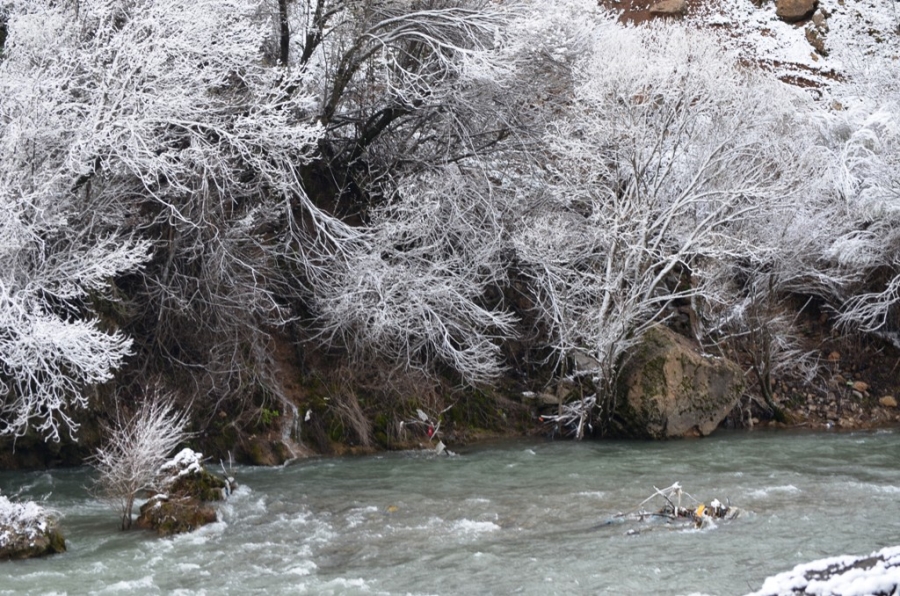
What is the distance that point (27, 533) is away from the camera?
969cm

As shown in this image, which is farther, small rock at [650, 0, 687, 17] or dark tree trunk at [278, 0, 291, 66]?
small rock at [650, 0, 687, 17]

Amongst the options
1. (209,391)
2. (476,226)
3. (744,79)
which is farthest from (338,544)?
(744,79)

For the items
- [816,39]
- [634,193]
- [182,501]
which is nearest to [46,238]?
[182,501]

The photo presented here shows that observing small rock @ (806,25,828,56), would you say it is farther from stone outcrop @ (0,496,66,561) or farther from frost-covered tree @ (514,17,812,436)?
stone outcrop @ (0,496,66,561)

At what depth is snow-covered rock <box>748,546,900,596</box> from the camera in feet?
14.6

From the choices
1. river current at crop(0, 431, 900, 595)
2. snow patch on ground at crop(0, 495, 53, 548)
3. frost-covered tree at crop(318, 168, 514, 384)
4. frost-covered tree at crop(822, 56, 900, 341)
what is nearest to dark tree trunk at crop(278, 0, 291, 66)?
frost-covered tree at crop(318, 168, 514, 384)

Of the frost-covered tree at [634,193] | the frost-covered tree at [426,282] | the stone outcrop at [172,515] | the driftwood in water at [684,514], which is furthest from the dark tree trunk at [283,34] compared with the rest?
the driftwood in water at [684,514]

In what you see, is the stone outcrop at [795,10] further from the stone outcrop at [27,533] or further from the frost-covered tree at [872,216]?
the stone outcrop at [27,533]

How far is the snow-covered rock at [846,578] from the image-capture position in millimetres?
4441

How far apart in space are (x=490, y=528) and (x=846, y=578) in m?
6.52

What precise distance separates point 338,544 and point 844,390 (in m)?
13.9

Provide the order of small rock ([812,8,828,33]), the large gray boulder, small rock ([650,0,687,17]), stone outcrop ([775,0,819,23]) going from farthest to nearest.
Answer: stone outcrop ([775,0,819,23])
small rock ([812,8,828,33])
small rock ([650,0,687,17])
the large gray boulder

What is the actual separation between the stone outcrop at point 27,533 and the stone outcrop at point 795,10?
1703 inches

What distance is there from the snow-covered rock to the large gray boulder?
11832 mm
